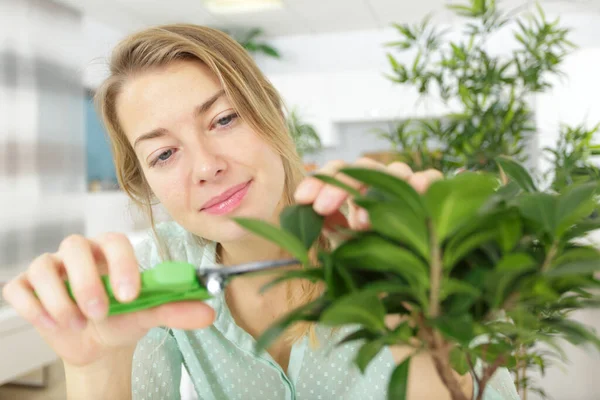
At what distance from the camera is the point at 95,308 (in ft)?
1.82

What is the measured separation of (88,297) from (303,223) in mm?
273

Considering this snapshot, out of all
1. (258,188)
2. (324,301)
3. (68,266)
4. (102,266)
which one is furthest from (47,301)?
(258,188)

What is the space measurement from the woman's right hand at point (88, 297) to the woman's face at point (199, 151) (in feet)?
1.09

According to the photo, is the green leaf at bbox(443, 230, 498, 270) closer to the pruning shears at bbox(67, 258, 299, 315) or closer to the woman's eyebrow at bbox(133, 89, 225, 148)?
the pruning shears at bbox(67, 258, 299, 315)

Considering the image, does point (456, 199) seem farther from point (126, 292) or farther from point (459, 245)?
point (126, 292)

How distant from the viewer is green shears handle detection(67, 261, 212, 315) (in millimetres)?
462

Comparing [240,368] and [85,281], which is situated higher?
[85,281]

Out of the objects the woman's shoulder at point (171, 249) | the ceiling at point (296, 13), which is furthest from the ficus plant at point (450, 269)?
the ceiling at point (296, 13)

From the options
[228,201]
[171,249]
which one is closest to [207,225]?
[228,201]

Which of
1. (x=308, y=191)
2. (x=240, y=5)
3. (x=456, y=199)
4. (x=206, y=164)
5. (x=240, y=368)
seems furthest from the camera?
(x=240, y=5)

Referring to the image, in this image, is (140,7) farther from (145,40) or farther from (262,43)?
(145,40)

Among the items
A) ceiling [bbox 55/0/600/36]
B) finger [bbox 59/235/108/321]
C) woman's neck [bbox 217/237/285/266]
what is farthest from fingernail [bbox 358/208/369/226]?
ceiling [bbox 55/0/600/36]

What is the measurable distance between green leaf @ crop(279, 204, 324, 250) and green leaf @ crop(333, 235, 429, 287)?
0.15 feet

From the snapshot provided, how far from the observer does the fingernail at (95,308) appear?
0.55 metres
